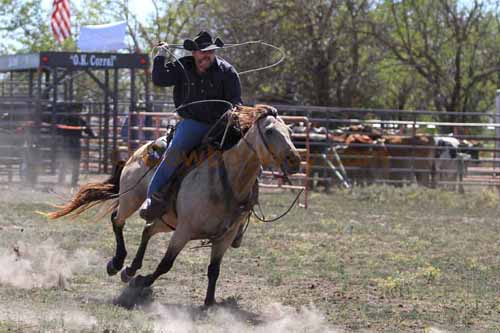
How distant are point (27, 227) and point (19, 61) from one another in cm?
1142

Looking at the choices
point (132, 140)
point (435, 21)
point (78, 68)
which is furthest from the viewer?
point (435, 21)

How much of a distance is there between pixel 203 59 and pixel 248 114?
2.13 ft

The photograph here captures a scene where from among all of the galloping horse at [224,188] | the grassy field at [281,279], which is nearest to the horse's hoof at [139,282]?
the galloping horse at [224,188]

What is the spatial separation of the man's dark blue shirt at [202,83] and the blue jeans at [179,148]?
0.08 meters

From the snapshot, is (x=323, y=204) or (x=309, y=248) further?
(x=323, y=204)

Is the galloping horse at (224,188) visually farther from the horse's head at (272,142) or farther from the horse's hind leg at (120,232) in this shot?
the horse's hind leg at (120,232)

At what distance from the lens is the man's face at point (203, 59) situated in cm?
759

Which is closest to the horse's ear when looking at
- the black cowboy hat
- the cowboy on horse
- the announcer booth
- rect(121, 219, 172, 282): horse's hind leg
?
the cowboy on horse

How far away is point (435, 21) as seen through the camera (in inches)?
1242

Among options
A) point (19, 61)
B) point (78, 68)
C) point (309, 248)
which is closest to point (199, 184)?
point (309, 248)

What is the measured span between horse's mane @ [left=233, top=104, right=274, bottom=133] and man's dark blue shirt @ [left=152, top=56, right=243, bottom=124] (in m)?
0.30

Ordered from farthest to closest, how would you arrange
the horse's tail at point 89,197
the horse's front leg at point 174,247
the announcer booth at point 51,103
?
the announcer booth at point 51,103, the horse's tail at point 89,197, the horse's front leg at point 174,247

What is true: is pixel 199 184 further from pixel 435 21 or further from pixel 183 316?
pixel 435 21

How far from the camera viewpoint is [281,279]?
9.06 meters
